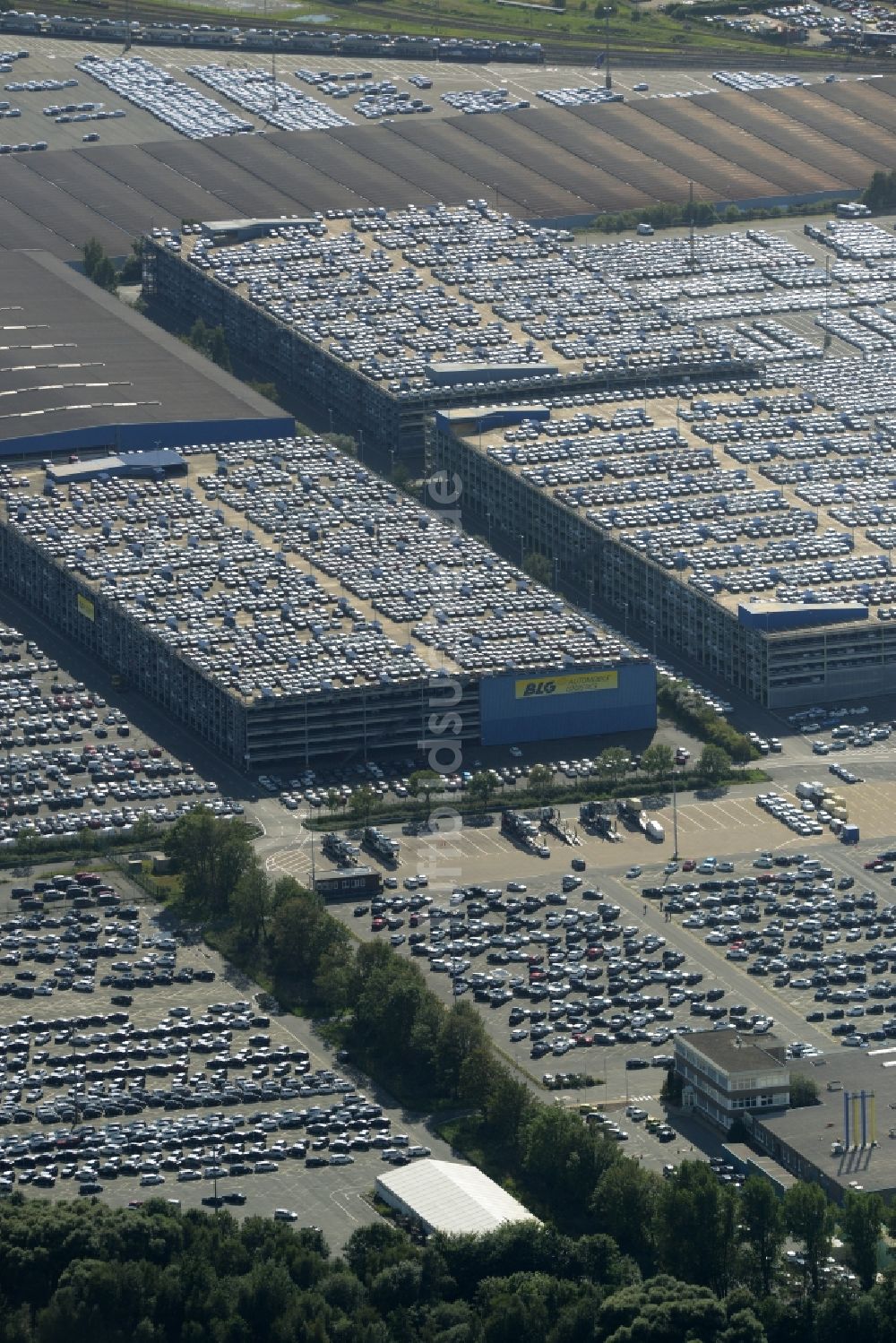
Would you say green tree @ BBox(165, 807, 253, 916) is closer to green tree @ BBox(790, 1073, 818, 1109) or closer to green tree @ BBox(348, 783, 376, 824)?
green tree @ BBox(348, 783, 376, 824)

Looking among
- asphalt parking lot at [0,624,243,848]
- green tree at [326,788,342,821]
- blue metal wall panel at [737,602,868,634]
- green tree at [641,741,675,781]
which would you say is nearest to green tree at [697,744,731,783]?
green tree at [641,741,675,781]

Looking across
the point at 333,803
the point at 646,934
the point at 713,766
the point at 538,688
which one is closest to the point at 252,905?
the point at 333,803

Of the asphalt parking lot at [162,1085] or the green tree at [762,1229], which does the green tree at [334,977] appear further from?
the green tree at [762,1229]

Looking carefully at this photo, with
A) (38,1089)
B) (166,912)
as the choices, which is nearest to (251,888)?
(166,912)

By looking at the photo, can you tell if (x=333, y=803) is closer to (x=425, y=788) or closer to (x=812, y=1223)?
(x=425, y=788)

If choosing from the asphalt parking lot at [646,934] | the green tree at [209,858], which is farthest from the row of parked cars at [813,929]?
the green tree at [209,858]
